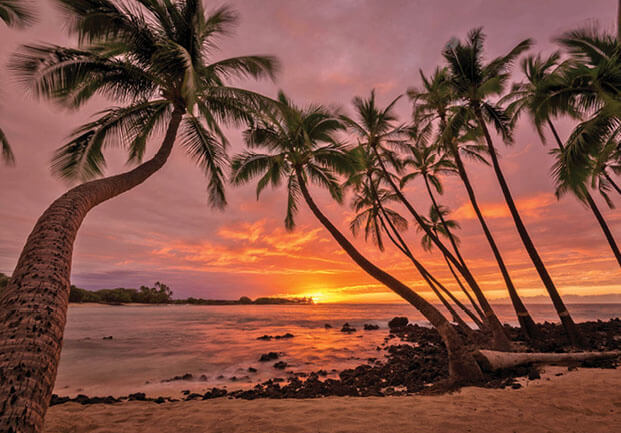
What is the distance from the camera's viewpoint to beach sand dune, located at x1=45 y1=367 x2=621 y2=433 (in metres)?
3.86

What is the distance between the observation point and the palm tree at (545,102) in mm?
8781

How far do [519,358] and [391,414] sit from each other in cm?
513

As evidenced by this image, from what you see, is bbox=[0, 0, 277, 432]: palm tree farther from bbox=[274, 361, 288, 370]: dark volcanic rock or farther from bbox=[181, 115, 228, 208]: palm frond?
bbox=[274, 361, 288, 370]: dark volcanic rock

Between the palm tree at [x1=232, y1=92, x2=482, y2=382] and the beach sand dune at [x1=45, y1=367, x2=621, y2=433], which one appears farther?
the palm tree at [x1=232, y1=92, x2=482, y2=382]

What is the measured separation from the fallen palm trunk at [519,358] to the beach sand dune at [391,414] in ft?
3.90

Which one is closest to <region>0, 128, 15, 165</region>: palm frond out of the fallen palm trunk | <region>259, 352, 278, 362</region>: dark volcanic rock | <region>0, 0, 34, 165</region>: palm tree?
<region>0, 0, 34, 165</region>: palm tree

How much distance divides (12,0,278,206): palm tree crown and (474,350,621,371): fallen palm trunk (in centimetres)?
881

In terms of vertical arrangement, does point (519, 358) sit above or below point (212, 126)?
below

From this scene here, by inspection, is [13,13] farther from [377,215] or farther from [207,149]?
[377,215]

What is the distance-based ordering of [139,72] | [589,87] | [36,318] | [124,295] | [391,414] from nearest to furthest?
[36,318], [391,414], [139,72], [589,87], [124,295]

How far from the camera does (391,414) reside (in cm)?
435

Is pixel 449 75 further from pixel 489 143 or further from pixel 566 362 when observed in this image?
pixel 566 362

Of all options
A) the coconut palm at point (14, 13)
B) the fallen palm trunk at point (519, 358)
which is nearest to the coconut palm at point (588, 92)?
the fallen palm trunk at point (519, 358)

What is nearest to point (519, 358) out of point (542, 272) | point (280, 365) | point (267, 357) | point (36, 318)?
point (542, 272)
